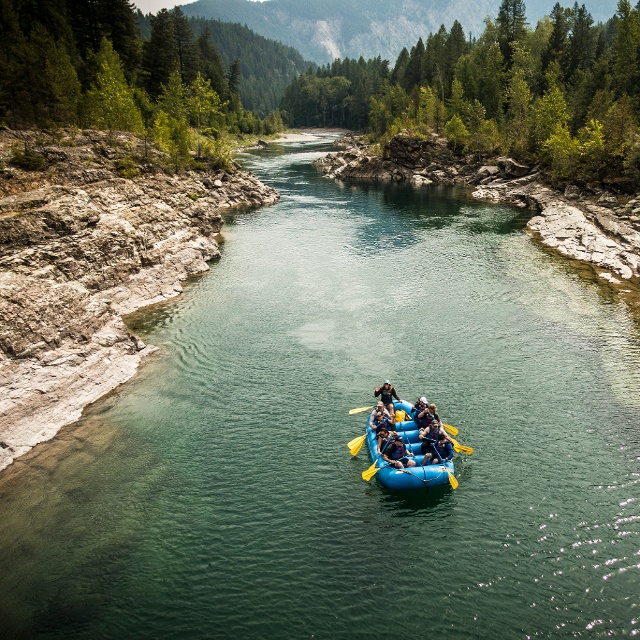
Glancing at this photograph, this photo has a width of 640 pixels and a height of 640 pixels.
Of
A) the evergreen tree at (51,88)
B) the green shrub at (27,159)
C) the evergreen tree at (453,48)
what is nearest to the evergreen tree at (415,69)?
the evergreen tree at (453,48)

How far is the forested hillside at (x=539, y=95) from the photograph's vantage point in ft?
230

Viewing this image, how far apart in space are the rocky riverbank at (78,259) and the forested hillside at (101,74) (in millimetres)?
5010

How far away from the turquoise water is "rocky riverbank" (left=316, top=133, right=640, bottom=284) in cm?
1143

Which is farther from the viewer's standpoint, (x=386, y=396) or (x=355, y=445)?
(x=386, y=396)

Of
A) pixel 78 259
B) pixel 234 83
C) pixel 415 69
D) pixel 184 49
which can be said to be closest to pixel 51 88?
pixel 78 259

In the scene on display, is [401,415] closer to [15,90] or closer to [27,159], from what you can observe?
[27,159]

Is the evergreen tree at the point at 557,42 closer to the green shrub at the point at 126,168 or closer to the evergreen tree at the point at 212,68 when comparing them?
the evergreen tree at the point at 212,68

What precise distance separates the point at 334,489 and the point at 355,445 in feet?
9.13

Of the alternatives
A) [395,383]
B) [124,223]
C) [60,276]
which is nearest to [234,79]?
[124,223]

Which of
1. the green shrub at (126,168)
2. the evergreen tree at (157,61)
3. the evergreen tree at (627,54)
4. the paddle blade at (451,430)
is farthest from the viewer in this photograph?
the evergreen tree at (157,61)

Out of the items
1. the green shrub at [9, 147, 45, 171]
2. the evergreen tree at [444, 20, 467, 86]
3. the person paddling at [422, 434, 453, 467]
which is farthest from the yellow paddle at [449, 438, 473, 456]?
the evergreen tree at [444, 20, 467, 86]

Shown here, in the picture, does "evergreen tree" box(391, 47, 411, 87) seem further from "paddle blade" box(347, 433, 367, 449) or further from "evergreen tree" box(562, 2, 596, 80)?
"paddle blade" box(347, 433, 367, 449)

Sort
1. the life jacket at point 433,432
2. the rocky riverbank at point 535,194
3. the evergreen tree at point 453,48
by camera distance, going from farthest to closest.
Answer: the evergreen tree at point 453,48 < the rocky riverbank at point 535,194 < the life jacket at point 433,432

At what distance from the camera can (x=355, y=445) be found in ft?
80.8
